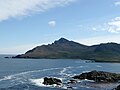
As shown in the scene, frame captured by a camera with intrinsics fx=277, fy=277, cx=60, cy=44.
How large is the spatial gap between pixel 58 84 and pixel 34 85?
417 inches

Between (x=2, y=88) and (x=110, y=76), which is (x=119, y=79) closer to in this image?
(x=110, y=76)

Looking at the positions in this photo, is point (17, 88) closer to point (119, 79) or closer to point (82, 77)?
point (82, 77)

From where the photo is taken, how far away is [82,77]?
141500 millimetres

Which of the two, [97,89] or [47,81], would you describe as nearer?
[97,89]

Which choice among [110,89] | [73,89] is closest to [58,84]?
[73,89]

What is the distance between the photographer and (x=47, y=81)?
398 ft

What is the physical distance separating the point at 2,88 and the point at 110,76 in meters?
59.9

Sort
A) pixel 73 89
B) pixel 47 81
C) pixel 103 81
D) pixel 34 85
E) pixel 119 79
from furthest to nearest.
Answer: pixel 119 79 → pixel 103 81 → pixel 47 81 → pixel 34 85 → pixel 73 89

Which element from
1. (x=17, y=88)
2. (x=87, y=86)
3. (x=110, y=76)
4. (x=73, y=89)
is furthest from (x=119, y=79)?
(x=17, y=88)

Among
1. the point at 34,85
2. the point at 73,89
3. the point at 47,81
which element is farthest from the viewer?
the point at 47,81

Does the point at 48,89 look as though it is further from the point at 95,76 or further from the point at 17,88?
the point at 95,76

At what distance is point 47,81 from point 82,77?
2643 centimetres

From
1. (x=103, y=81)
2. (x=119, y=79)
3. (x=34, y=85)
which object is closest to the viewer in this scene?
(x=34, y=85)

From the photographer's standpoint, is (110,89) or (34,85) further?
(34,85)
